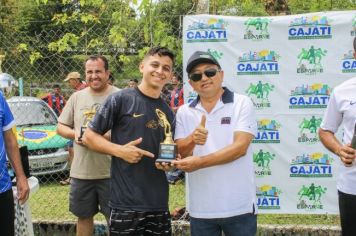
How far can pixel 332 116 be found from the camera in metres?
3.38

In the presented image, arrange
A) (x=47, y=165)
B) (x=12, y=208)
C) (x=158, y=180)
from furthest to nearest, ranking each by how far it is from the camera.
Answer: (x=47, y=165) → (x=12, y=208) → (x=158, y=180)

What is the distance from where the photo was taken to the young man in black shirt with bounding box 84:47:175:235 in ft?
10.4

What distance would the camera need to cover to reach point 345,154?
308cm

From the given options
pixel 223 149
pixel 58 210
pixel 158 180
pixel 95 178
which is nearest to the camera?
pixel 223 149

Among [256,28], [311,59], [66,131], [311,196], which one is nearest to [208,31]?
[256,28]

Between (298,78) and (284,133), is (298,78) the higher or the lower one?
the higher one

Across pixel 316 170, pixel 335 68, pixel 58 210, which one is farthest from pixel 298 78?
pixel 58 210

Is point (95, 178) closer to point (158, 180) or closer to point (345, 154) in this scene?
point (158, 180)

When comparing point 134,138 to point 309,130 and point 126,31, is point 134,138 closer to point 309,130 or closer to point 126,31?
point 309,130

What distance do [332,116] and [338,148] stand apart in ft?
0.77

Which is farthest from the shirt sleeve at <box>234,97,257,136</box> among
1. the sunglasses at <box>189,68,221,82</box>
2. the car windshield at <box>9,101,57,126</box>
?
the car windshield at <box>9,101,57,126</box>

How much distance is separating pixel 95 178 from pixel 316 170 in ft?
6.95

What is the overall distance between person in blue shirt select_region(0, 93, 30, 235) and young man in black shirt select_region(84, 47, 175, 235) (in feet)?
2.32

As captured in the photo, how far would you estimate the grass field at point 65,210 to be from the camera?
5465 mm
